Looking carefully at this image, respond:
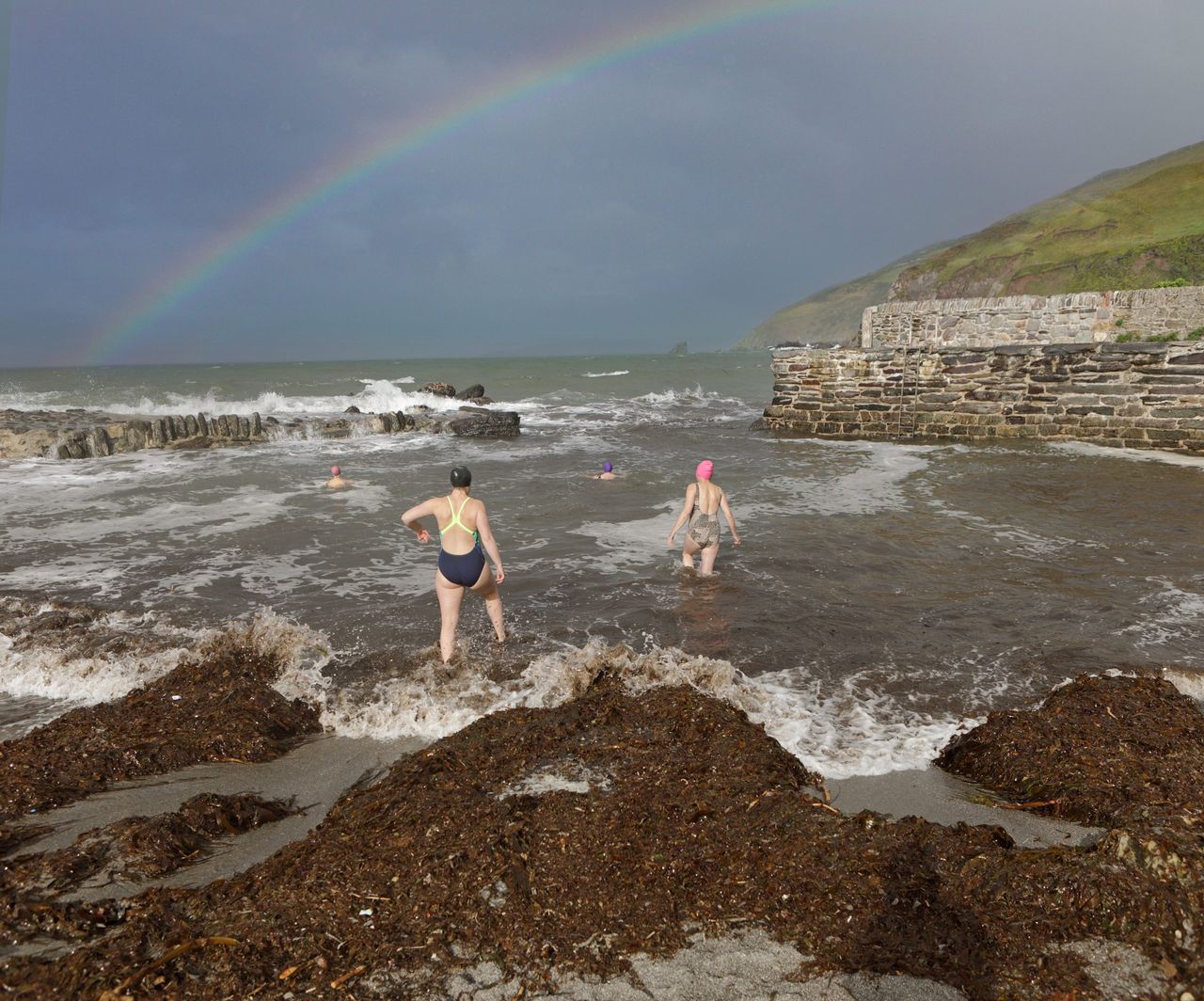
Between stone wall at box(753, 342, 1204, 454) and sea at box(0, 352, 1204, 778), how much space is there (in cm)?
129

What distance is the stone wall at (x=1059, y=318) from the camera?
20.4 meters

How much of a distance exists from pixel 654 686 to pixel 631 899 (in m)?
2.21

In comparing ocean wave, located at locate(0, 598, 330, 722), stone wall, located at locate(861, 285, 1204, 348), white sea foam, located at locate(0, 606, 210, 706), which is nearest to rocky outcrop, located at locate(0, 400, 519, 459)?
stone wall, located at locate(861, 285, 1204, 348)

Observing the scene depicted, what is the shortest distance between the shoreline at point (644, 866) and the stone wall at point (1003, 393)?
15.3 metres

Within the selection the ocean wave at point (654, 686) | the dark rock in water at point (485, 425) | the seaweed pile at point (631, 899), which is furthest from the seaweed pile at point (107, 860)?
the dark rock in water at point (485, 425)

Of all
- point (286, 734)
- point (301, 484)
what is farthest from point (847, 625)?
point (301, 484)

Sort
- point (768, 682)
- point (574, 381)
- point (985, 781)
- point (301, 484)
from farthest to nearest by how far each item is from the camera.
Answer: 1. point (574, 381)
2. point (301, 484)
3. point (768, 682)
4. point (985, 781)

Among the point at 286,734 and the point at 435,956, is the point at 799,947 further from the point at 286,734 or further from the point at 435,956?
the point at 286,734

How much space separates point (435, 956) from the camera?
2.59 metres

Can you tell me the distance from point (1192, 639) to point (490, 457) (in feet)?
51.1

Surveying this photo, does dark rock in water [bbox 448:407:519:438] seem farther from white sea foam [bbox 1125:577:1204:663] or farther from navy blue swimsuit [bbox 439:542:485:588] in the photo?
white sea foam [bbox 1125:577:1204:663]

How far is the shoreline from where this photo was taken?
99.5 inches

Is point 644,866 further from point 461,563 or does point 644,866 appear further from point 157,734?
point 461,563

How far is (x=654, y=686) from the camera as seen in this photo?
16.6 feet
